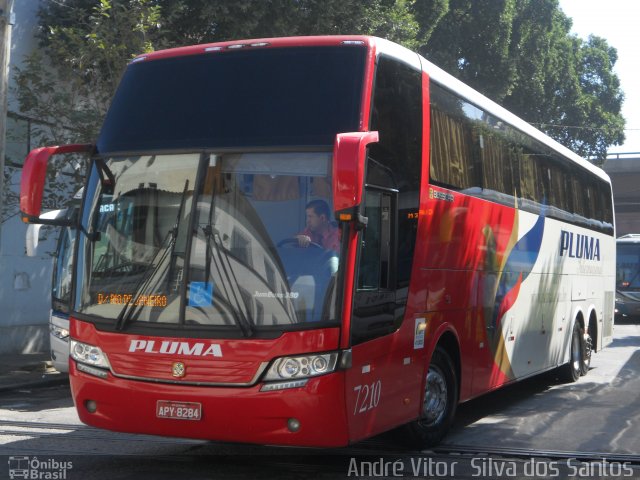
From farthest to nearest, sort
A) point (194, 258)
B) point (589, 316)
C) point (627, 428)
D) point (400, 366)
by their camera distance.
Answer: point (589, 316) → point (627, 428) → point (400, 366) → point (194, 258)

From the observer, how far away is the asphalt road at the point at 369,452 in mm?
7344

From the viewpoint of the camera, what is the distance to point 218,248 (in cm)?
669

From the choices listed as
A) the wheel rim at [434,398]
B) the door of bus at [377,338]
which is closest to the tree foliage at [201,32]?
the wheel rim at [434,398]

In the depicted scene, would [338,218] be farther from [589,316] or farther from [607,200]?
[607,200]

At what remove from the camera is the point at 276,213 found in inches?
262

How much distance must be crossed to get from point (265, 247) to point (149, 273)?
37.1 inches

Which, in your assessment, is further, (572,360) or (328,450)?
(572,360)

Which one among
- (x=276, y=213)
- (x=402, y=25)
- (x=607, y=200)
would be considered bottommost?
(x=276, y=213)

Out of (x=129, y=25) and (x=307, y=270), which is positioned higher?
(x=129, y=25)

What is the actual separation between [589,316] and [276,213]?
985cm

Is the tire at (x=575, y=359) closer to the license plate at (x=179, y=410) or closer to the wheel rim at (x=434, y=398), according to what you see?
the wheel rim at (x=434, y=398)

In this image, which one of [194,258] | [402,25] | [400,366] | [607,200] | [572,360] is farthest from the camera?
[402,25]

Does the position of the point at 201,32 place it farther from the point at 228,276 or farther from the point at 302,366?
the point at 302,366

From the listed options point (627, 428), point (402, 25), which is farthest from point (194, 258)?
point (402, 25)
